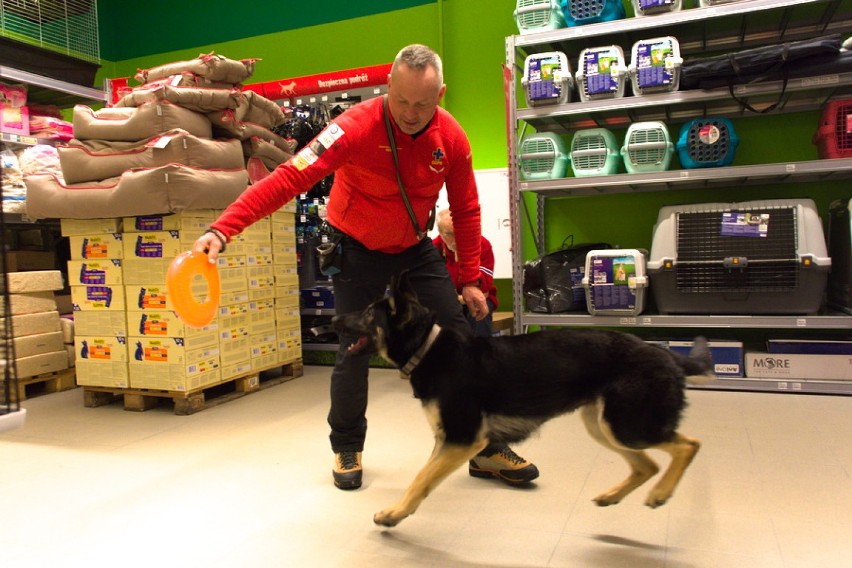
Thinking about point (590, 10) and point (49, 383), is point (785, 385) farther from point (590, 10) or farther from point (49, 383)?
point (49, 383)

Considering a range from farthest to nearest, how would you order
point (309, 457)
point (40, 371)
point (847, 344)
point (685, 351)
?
point (40, 371)
point (685, 351)
point (847, 344)
point (309, 457)

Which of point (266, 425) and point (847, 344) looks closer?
point (266, 425)

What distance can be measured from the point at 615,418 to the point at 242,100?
3.32 m

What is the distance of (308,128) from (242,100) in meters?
1.27

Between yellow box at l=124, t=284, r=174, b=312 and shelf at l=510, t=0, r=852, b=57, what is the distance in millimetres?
2973

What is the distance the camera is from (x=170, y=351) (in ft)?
11.8

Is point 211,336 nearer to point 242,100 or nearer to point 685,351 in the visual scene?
point 242,100

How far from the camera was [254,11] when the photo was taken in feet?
20.4

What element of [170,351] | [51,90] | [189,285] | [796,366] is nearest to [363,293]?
[189,285]

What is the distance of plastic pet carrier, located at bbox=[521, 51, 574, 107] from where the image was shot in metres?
4.07

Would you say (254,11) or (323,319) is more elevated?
(254,11)

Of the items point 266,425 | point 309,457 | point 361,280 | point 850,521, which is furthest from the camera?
point 266,425

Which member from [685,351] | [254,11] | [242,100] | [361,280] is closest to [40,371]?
[242,100]

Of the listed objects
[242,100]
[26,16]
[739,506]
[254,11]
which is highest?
[254,11]
